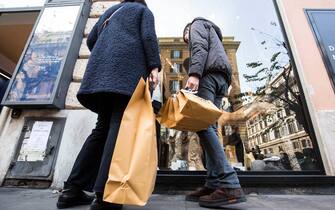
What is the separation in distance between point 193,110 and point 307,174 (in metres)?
1.89

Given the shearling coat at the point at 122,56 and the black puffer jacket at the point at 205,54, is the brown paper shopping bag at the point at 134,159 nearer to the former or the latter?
the shearling coat at the point at 122,56

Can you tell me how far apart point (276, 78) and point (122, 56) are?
3.01m

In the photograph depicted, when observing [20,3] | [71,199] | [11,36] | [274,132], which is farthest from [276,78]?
[11,36]

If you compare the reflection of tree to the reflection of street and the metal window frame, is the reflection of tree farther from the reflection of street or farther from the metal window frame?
the metal window frame

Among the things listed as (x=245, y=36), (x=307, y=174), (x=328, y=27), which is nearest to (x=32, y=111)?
(x=307, y=174)

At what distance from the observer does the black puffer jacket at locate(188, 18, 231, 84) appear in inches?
75.0

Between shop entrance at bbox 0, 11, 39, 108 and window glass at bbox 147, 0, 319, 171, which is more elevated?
shop entrance at bbox 0, 11, 39, 108

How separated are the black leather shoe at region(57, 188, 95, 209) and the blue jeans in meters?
0.96

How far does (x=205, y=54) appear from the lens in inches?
77.2

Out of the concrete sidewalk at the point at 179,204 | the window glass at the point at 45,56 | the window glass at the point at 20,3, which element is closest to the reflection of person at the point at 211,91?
the concrete sidewalk at the point at 179,204

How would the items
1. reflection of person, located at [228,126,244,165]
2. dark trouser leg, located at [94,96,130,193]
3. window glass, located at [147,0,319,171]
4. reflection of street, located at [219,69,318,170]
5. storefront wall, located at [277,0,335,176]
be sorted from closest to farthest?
dark trouser leg, located at [94,96,130,193] < storefront wall, located at [277,0,335,176] < reflection of street, located at [219,69,318,170] < window glass, located at [147,0,319,171] < reflection of person, located at [228,126,244,165]

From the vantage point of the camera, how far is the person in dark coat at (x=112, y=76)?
1498mm

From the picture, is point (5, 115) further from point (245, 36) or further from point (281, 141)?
point (245, 36)

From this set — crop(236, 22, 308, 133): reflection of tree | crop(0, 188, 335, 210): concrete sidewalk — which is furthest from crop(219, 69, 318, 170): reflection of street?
crop(0, 188, 335, 210): concrete sidewalk
